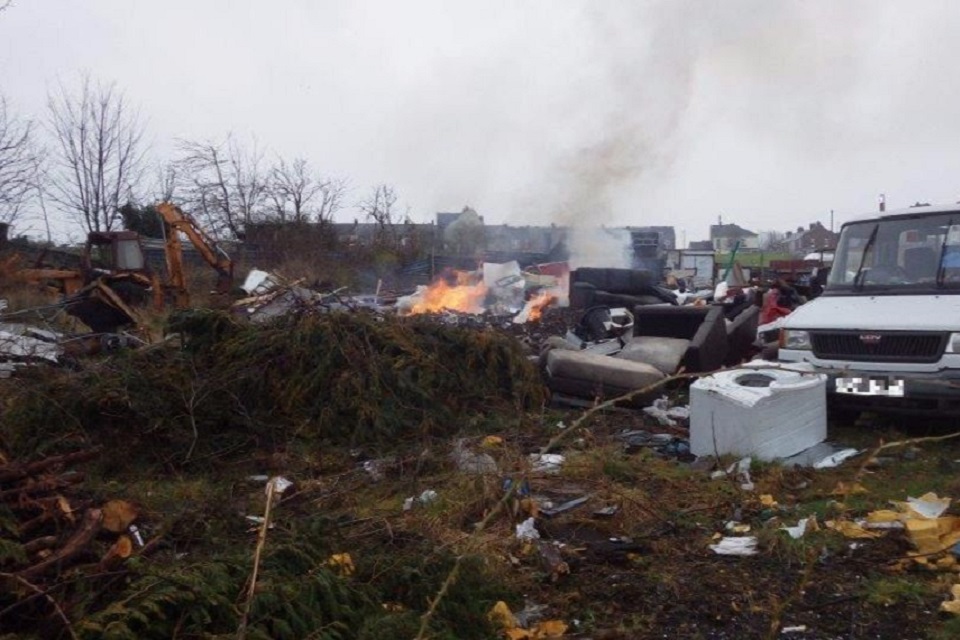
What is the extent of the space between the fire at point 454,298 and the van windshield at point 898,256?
11.5 m

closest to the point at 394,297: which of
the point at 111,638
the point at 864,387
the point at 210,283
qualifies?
the point at 210,283

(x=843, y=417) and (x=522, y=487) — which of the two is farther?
(x=843, y=417)

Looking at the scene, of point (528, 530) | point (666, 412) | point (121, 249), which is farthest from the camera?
point (121, 249)

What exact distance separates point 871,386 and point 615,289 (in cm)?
877

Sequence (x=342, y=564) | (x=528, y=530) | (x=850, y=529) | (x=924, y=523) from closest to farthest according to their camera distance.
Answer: (x=342, y=564)
(x=924, y=523)
(x=850, y=529)
(x=528, y=530)

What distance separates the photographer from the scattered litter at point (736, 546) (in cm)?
474

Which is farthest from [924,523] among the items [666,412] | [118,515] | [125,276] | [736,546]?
[125,276]

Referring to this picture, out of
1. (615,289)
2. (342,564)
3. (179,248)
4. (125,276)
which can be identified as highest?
(179,248)

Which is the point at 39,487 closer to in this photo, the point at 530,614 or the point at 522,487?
the point at 530,614

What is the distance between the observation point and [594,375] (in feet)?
30.3

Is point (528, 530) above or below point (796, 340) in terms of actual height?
below

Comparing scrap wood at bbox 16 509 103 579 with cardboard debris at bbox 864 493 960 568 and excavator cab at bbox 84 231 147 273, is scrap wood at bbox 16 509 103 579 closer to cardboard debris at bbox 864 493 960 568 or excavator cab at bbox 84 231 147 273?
cardboard debris at bbox 864 493 960 568

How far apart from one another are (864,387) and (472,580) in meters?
4.75

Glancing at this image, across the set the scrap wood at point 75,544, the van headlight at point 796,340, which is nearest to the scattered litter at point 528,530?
the scrap wood at point 75,544
